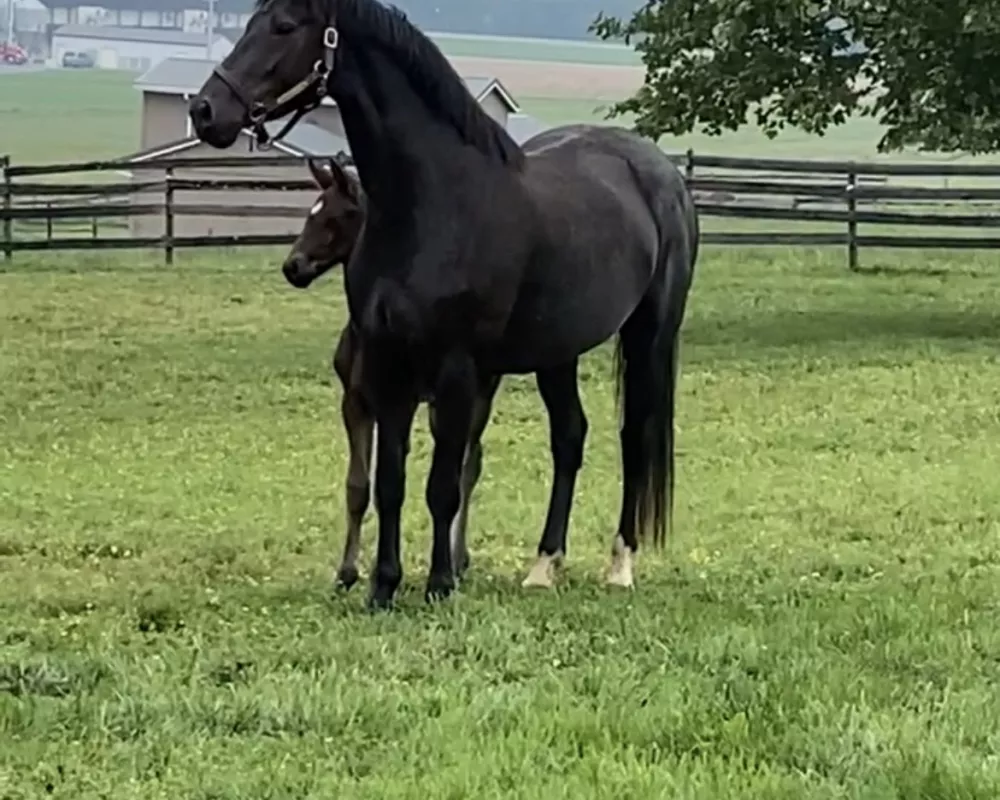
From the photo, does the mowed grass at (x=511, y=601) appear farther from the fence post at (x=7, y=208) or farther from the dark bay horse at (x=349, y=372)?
the fence post at (x=7, y=208)

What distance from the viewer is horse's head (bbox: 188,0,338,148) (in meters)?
5.80

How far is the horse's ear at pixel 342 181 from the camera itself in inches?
275

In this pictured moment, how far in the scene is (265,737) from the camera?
13.9 feet

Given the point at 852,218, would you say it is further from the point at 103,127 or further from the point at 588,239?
the point at 103,127

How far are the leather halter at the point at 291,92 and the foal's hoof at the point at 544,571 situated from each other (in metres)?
1.97

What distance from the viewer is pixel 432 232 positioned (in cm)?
604

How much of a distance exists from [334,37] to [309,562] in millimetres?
2466

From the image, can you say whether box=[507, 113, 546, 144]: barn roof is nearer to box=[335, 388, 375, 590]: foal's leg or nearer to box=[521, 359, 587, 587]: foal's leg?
box=[521, 359, 587, 587]: foal's leg

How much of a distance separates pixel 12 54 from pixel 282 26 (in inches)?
4610

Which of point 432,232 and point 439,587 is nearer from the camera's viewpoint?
point 432,232

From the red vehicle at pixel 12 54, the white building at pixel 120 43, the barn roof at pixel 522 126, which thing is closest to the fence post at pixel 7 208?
the barn roof at pixel 522 126

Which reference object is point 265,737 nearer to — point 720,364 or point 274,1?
point 274,1

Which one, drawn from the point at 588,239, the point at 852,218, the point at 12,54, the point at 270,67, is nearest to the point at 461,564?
the point at 588,239

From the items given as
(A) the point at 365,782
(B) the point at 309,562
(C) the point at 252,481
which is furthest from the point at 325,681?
(C) the point at 252,481
